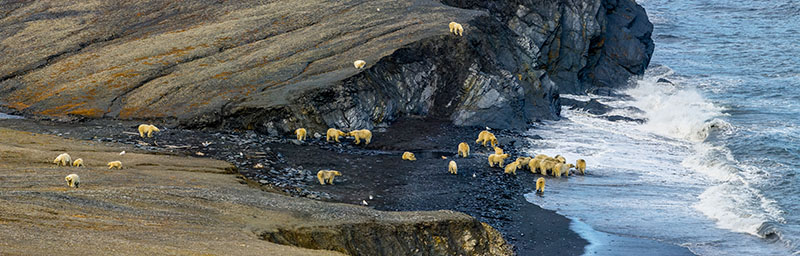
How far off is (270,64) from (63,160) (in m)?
15.2

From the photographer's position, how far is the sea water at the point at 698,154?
26031mm

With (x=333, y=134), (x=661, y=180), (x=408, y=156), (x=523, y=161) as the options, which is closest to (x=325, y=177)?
(x=408, y=156)

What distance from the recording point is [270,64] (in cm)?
3772

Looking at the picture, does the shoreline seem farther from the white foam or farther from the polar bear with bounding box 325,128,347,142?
the white foam

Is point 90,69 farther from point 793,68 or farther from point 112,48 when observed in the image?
point 793,68

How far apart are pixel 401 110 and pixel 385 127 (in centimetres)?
202

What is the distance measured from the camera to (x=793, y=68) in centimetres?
6253

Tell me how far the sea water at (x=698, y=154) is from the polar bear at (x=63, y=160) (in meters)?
13.4

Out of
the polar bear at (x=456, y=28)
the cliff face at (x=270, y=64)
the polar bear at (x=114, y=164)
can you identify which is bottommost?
the polar bear at (x=114, y=164)

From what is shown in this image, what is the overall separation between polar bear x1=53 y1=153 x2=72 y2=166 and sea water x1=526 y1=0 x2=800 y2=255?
13438 millimetres

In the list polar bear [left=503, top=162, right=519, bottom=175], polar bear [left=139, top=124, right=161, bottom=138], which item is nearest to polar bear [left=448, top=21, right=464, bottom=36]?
polar bear [left=503, top=162, right=519, bottom=175]

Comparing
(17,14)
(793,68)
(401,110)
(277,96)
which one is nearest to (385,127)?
(401,110)

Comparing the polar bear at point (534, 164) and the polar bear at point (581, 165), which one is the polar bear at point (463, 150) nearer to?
the polar bear at point (534, 164)

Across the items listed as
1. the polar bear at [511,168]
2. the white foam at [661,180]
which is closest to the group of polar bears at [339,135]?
the polar bear at [511,168]
